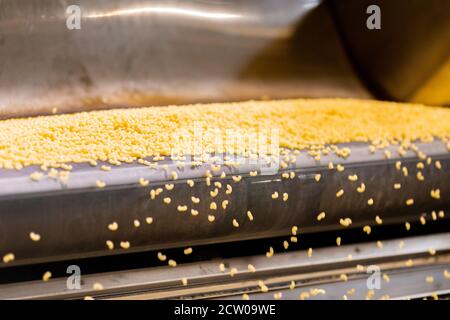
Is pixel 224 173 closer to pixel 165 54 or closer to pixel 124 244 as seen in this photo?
pixel 124 244

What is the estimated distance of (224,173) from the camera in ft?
2.69

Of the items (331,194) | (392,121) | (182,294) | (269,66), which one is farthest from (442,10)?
(182,294)

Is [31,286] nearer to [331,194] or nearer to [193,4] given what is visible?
[331,194]

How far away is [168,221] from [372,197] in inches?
13.4

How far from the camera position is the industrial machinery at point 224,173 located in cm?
77

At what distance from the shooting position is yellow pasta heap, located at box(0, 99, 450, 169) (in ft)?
2.62

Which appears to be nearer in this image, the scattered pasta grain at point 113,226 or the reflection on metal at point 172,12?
the scattered pasta grain at point 113,226

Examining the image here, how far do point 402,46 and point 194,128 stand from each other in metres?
0.54

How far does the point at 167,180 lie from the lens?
788 millimetres

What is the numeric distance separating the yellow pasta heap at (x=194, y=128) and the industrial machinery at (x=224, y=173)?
32 millimetres

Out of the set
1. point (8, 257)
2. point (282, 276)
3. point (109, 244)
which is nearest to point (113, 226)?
point (109, 244)

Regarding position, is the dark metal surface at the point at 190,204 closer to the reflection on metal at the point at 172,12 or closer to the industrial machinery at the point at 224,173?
the industrial machinery at the point at 224,173

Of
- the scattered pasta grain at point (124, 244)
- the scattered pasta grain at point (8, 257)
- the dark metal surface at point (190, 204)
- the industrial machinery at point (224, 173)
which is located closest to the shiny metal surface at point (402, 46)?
the industrial machinery at point (224, 173)

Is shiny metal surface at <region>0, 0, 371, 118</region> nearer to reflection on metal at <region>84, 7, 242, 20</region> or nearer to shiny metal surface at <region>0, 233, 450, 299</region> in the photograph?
reflection on metal at <region>84, 7, 242, 20</region>
